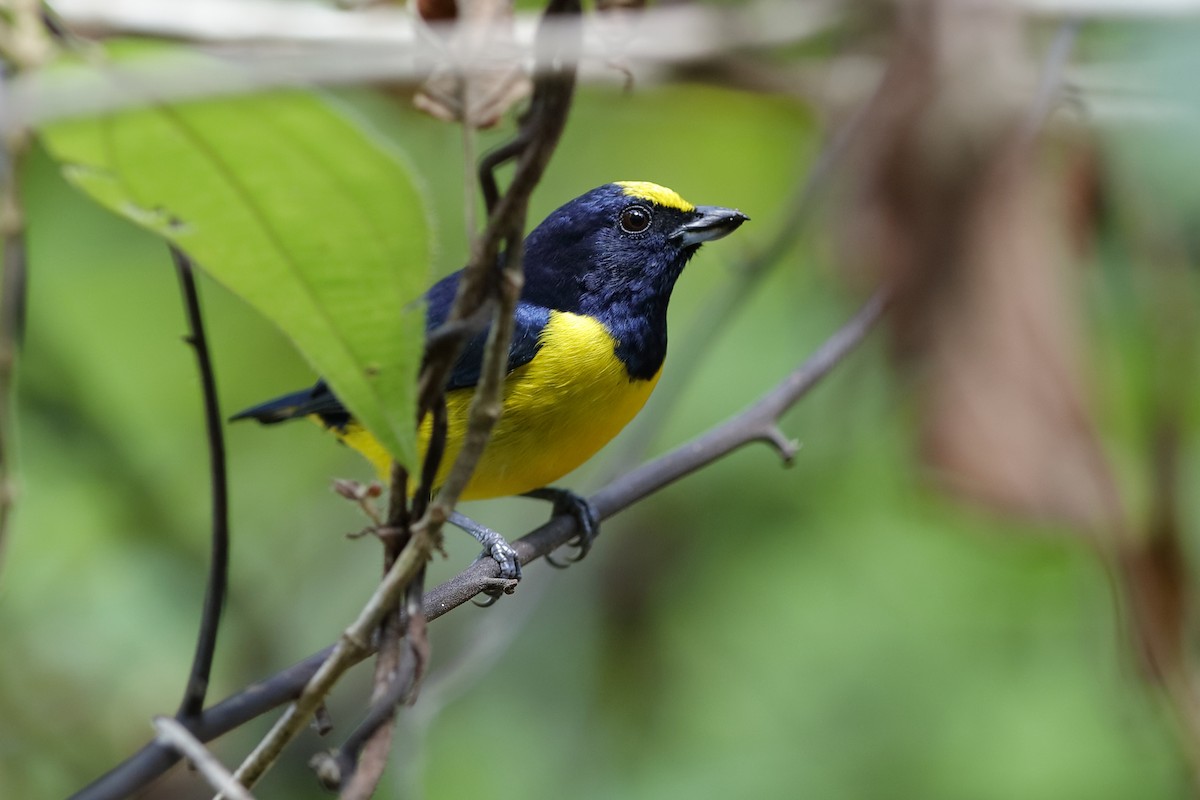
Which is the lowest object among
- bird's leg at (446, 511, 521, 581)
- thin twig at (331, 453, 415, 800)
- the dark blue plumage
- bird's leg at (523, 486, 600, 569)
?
bird's leg at (523, 486, 600, 569)

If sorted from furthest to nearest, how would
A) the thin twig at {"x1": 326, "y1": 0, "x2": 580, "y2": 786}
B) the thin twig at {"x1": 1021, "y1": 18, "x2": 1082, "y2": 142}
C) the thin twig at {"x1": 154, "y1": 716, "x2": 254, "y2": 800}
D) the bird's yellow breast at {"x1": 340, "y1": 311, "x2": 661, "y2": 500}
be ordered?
the bird's yellow breast at {"x1": 340, "y1": 311, "x2": 661, "y2": 500} → the thin twig at {"x1": 1021, "y1": 18, "x2": 1082, "y2": 142} → the thin twig at {"x1": 154, "y1": 716, "x2": 254, "y2": 800} → the thin twig at {"x1": 326, "y1": 0, "x2": 580, "y2": 786}

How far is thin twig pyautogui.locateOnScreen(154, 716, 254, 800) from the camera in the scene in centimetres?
102

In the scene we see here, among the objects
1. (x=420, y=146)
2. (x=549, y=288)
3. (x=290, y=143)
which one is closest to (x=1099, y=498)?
(x=549, y=288)

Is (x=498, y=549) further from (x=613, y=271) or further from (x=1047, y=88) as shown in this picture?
(x=1047, y=88)

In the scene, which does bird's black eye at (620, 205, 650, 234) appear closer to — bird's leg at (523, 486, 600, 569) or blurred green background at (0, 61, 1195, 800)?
bird's leg at (523, 486, 600, 569)

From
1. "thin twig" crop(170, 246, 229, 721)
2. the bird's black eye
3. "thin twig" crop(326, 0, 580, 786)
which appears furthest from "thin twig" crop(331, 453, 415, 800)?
the bird's black eye

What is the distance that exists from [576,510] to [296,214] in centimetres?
176

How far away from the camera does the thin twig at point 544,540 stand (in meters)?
1.16

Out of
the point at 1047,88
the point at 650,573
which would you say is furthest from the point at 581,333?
the point at 650,573

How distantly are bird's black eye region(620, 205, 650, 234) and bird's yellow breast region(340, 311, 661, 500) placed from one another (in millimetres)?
222

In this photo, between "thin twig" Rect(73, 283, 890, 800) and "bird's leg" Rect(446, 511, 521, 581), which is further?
"bird's leg" Rect(446, 511, 521, 581)

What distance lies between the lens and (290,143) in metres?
0.95

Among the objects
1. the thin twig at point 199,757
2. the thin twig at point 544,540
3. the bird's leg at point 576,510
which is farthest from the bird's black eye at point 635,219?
the thin twig at point 199,757

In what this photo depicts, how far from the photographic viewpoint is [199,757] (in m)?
1.08
